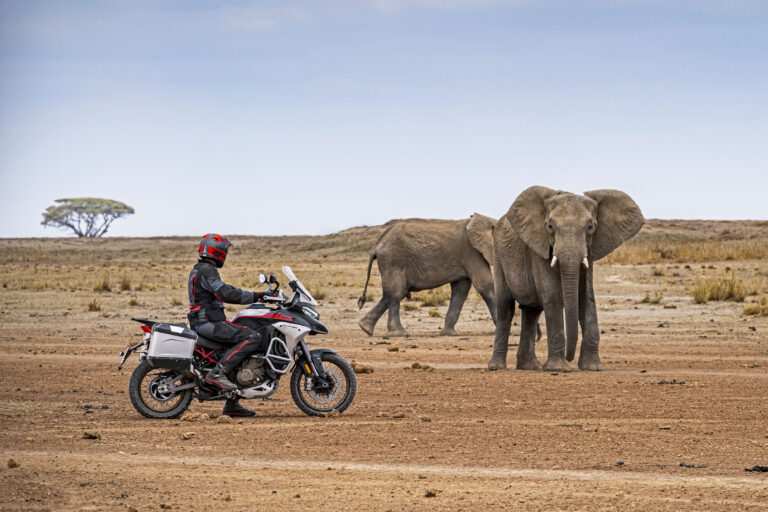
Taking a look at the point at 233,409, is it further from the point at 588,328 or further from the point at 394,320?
the point at 394,320

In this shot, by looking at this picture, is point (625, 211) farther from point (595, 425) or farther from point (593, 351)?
point (595, 425)

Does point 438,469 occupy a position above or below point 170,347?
below

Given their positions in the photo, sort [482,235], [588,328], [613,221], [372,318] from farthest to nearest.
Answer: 1. [372,318]
2. [482,235]
3. [613,221]
4. [588,328]

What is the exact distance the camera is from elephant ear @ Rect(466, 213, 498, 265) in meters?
24.1

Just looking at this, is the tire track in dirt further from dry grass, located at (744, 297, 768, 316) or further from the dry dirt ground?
dry grass, located at (744, 297, 768, 316)

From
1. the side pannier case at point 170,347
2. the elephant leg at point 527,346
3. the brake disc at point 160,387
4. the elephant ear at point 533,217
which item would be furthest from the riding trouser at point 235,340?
the elephant leg at point 527,346

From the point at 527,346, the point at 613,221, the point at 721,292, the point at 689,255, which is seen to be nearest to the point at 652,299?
the point at 721,292

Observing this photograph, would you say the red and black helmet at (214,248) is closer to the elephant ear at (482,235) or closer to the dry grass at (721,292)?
the elephant ear at (482,235)

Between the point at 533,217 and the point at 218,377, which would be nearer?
the point at 218,377

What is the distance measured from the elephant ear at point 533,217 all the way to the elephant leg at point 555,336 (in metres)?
0.81

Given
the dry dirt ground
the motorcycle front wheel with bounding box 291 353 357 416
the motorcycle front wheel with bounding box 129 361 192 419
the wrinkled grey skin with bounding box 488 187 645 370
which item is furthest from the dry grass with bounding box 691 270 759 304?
the motorcycle front wheel with bounding box 129 361 192 419

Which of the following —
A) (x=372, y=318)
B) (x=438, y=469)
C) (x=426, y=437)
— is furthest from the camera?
(x=372, y=318)

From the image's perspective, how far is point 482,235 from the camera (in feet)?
79.8

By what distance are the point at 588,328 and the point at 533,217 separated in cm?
179
